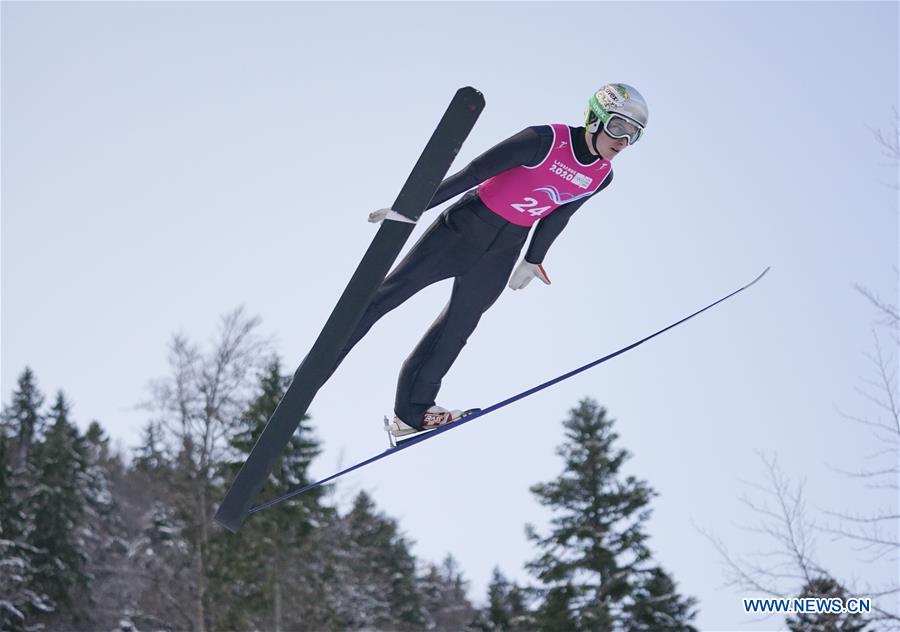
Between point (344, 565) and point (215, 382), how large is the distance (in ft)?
35.2

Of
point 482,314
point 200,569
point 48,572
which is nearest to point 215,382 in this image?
point 200,569

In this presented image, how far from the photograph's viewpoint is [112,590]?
111 ft

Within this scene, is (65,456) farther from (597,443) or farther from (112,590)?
(597,443)

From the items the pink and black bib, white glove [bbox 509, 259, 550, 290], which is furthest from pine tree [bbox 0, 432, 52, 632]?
the pink and black bib

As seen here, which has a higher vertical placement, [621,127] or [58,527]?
[58,527]

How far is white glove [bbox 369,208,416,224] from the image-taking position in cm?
424

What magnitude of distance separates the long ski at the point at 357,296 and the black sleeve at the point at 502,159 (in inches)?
9.3

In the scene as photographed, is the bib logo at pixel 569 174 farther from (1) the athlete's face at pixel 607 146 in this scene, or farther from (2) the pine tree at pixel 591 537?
(2) the pine tree at pixel 591 537

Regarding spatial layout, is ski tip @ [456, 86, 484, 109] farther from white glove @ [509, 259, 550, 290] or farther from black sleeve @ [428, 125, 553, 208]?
white glove @ [509, 259, 550, 290]

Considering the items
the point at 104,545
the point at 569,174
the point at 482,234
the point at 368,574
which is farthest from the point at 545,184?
the point at 104,545

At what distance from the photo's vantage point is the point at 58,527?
2953cm

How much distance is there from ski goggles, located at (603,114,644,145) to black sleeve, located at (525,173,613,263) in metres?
0.40

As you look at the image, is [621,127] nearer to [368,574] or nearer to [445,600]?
[368,574]

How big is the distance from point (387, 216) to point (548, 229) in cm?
106
